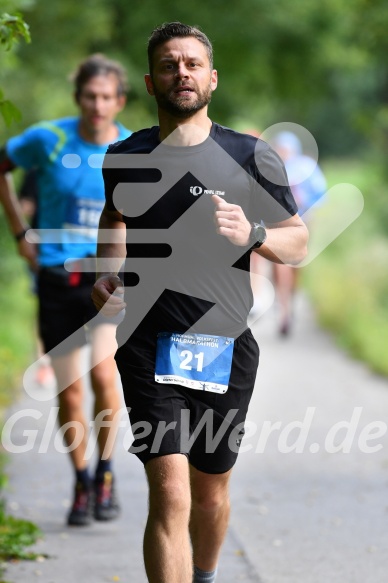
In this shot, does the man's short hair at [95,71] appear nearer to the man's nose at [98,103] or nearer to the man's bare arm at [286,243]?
the man's nose at [98,103]

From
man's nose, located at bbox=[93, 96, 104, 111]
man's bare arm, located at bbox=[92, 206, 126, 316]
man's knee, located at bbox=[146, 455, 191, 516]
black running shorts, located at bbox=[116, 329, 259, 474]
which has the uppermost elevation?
man's nose, located at bbox=[93, 96, 104, 111]

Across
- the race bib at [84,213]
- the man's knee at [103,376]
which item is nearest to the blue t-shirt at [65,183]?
the race bib at [84,213]

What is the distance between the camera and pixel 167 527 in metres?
4.50

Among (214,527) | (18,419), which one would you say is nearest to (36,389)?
(18,419)

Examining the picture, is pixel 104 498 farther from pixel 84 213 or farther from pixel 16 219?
pixel 16 219

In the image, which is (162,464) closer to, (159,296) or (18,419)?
(159,296)

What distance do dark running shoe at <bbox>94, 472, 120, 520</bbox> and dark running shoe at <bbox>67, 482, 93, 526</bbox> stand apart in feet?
0.16

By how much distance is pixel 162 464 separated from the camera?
4586mm

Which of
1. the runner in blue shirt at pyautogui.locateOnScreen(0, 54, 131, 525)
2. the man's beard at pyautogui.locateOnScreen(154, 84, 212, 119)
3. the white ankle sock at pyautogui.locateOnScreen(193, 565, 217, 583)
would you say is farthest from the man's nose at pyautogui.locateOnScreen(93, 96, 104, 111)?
the white ankle sock at pyautogui.locateOnScreen(193, 565, 217, 583)

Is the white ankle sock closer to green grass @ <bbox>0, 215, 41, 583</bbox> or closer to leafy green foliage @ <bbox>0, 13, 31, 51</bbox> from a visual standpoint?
green grass @ <bbox>0, 215, 41, 583</bbox>

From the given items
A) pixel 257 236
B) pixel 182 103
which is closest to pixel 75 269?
pixel 182 103

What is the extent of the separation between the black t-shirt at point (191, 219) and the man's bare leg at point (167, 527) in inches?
19.7

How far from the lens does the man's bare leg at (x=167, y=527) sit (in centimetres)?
446

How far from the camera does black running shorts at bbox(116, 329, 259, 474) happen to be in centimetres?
466
